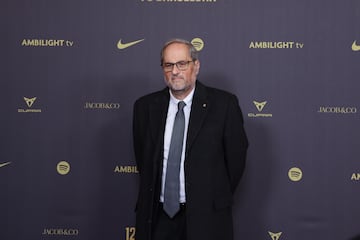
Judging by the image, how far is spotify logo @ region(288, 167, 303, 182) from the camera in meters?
3.03

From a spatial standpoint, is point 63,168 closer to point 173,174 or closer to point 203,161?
point 173,174

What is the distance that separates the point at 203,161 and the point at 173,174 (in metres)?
0.17

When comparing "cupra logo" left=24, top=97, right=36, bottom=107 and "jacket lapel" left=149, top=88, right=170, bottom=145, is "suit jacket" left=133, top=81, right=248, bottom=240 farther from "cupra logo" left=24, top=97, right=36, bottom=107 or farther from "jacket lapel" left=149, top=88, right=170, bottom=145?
"cupra logo" left=24, top=97, right=36, bottom=107

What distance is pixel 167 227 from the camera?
232cm

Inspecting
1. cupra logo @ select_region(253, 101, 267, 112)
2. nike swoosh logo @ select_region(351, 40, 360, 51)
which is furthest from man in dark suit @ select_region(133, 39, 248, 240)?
nike swoosh logo @ select_region(351, 40, 360, 51)

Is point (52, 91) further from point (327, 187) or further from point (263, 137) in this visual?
point (327, 187)

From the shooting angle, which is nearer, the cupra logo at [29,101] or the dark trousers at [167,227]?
the dark trousers at [167,227]

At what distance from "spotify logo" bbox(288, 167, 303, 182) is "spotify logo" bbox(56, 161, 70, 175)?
1609mm

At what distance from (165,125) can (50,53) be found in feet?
4.26

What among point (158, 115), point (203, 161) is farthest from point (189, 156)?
point (158, 115)

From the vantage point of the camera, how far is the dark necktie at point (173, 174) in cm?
222

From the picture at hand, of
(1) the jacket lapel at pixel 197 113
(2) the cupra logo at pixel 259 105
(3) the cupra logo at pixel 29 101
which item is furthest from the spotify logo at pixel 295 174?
(3) the cupra logo at pixel 29 101

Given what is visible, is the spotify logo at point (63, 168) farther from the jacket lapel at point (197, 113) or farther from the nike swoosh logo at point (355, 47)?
the nike swoosh logo at point (355, 47)

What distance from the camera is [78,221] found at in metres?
3.19
